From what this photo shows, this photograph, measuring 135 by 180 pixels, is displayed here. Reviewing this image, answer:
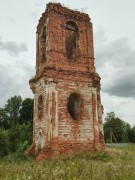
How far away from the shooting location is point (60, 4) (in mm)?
15781

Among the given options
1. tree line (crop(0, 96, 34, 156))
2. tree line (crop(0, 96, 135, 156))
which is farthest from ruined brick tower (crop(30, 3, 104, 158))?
tree line (crop(0, 96, 34, 156))

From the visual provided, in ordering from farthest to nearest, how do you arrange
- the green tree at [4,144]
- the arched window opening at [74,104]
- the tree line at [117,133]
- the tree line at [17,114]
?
the tree line at [117,133]
the tree line at [17,114]
the green tree at [4,144]
the arched window opening at [74,104]

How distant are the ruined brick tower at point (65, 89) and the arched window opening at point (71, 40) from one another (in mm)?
60

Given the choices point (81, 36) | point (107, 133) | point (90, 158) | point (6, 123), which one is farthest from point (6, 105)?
point (90, 158)

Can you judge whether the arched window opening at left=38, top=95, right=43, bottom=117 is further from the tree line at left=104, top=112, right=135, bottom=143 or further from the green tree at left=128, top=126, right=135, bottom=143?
the green tree at left=128, top=126, right=135, bottom=143

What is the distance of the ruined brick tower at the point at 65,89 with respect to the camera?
44.8ft

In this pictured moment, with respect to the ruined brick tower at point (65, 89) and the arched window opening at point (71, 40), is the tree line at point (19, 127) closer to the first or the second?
the ruined brick tower at point (65, 89)

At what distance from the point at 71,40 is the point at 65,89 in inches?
175

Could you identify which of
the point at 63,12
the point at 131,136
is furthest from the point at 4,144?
the point at 131,136

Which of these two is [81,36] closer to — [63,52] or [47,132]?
[63,52]

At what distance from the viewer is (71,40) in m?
17.5

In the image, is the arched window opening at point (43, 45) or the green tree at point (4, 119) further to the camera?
the green tree at point (4, 119)

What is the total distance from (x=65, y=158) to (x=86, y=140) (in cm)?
217

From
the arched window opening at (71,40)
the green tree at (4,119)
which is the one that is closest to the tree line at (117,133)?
the green tree at (4,119)
